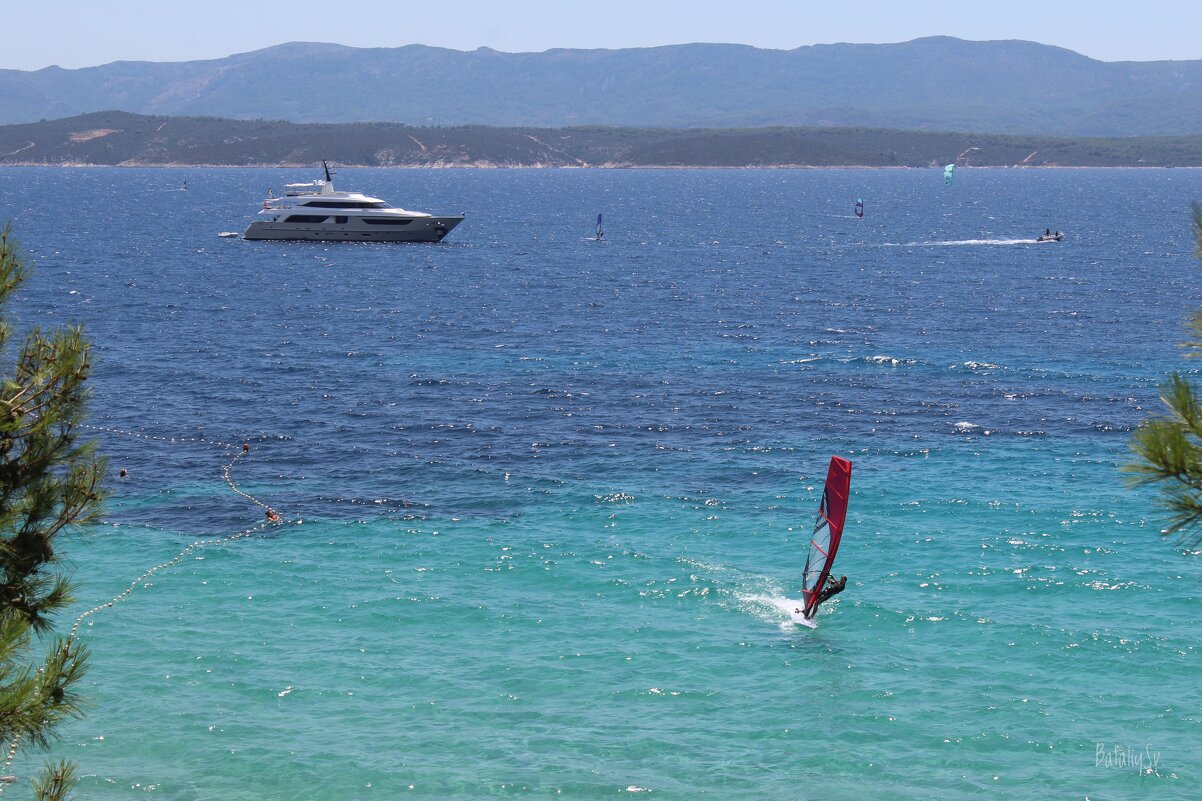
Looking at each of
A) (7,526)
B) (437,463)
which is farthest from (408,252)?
(7,526)

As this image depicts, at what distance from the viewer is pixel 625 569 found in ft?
126

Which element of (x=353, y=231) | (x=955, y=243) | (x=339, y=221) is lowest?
(x=955, y=243)

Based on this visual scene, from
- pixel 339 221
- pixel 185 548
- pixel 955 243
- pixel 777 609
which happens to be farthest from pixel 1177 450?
pixel 955 243

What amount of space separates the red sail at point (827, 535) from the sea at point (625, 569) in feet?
3.23

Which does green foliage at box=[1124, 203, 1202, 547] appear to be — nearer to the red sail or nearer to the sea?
the sea

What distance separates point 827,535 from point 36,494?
23.8 meters

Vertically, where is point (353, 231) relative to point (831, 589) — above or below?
above

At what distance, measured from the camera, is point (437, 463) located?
49.9 metres

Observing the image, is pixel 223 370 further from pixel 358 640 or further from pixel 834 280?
pixel 834 280

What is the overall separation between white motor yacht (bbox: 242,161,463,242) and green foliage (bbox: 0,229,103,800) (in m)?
130

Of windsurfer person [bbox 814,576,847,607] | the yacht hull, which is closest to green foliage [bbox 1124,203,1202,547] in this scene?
windsurfer person [bbox 814,576,847,607]

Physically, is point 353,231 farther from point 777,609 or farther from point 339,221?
point 777,609

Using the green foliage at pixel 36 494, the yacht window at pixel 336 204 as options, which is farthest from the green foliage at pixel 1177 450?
the yacht window at pixel 336 204

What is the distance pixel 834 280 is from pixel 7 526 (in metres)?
102
